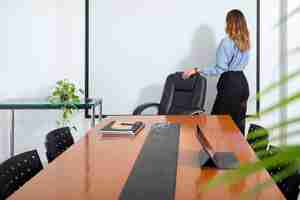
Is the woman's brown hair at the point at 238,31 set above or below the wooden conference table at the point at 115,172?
above

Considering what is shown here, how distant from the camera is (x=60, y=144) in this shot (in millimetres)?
2295

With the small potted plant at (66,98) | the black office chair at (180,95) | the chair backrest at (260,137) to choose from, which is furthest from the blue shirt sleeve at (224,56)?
the chair backrest at (260,137)

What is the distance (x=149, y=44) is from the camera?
457 cm

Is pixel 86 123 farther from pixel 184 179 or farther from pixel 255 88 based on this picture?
pixel 184 179

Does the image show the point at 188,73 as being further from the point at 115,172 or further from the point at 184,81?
the point at 115,172

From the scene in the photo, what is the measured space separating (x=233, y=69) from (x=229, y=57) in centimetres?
13

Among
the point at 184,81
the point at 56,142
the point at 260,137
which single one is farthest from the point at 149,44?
the point at 260,137

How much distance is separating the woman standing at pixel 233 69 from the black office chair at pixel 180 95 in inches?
6.4

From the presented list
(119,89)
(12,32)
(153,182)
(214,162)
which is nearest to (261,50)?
(119,89)

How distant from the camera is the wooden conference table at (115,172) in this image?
3.90 ft

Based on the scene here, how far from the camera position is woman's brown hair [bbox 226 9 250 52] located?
3.72 m

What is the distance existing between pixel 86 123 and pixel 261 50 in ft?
6.62

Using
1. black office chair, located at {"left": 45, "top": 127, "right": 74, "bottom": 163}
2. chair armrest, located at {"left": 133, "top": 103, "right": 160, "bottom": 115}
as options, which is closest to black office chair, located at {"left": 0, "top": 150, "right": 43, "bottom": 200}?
black office chair, located at {"left": 45, "top": 127, "right": 74, "bottom": 163}

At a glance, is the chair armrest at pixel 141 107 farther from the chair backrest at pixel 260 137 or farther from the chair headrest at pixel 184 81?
the chair backrest at pixel 260 137
